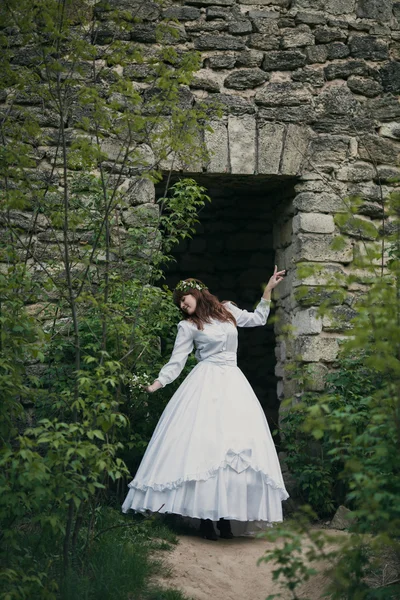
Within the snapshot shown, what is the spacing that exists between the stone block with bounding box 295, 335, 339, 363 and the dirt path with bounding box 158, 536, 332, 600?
1.36 meters

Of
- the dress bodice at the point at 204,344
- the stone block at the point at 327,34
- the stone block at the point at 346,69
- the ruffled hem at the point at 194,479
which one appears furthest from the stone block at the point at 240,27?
the ruffled hem at the point at 194,479

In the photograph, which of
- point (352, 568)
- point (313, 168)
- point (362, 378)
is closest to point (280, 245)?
point (313, 168)

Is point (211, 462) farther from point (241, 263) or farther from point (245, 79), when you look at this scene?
point (241, 263)

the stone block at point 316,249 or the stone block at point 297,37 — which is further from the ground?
the stone block at point 297,37

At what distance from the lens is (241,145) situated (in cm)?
522

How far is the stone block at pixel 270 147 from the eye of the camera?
5250 millimetres

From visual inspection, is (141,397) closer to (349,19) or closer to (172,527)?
(172,527)

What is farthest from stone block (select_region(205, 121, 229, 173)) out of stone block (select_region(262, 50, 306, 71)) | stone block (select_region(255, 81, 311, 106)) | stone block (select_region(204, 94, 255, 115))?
stone block (select_region(262, 50, 306, 71))

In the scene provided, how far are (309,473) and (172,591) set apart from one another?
1.65 metres

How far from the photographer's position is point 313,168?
5328 mm

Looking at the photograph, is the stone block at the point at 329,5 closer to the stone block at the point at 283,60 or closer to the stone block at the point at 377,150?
the stone block at the point at 283,60

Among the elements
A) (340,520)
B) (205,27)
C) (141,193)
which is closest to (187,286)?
(141,193)

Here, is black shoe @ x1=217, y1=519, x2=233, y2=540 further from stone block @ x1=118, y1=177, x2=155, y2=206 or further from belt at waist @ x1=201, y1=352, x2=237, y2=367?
stone block @ x1=118, y1=177, x2=155, y2=206

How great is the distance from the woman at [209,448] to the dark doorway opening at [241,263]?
2.98 meters
